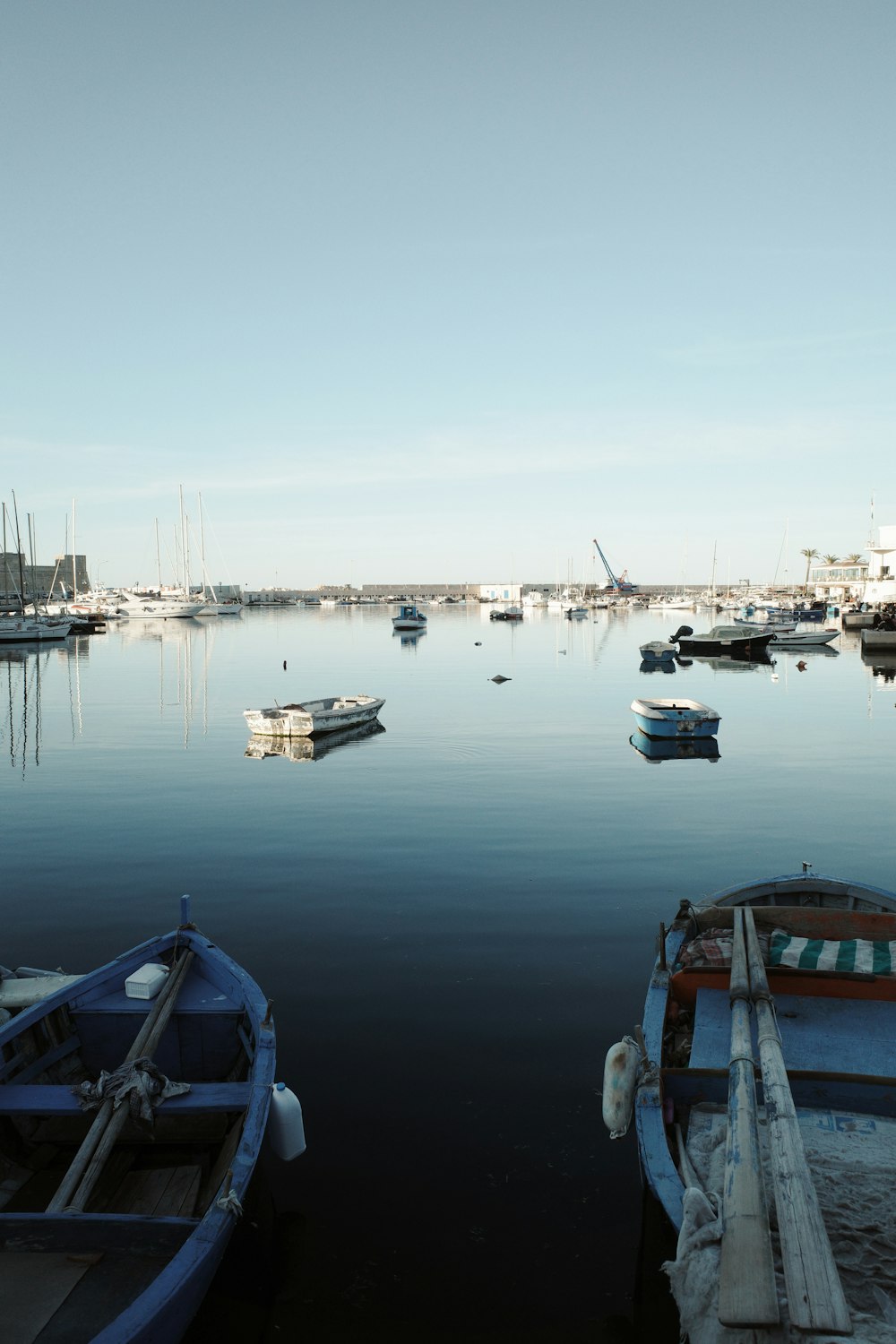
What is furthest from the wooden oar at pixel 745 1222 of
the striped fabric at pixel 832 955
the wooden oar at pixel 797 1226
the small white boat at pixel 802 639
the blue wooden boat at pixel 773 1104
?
the small white boat at pixel 802 639

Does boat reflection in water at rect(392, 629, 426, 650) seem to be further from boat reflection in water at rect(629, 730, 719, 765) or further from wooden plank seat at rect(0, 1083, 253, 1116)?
wooden plank seat at rect(0, 1083, 253, 1116)

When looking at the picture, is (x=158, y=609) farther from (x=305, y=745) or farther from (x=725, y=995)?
(x=725, y=995)

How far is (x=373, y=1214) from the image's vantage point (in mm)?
8648

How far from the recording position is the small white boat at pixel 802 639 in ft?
308

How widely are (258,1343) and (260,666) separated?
217 ft

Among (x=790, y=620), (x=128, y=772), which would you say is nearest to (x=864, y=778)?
(x=128, y=772)

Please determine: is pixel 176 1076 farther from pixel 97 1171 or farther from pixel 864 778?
pixel 864 778

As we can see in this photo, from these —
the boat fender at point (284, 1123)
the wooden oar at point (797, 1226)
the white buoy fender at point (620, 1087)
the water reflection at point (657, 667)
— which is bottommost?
the water reflection at point (657, 667)

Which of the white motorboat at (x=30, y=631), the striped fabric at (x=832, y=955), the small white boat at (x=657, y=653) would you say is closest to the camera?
the striped fabric at (x=832, y=955)

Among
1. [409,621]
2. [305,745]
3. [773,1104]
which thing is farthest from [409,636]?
[773,1104]

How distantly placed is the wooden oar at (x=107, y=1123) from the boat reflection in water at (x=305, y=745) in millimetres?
23989

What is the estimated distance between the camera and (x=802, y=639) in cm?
9481

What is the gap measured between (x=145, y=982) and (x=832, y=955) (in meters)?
8.07

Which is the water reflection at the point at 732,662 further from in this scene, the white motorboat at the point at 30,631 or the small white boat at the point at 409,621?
the white motorboat at the point at 30,631
